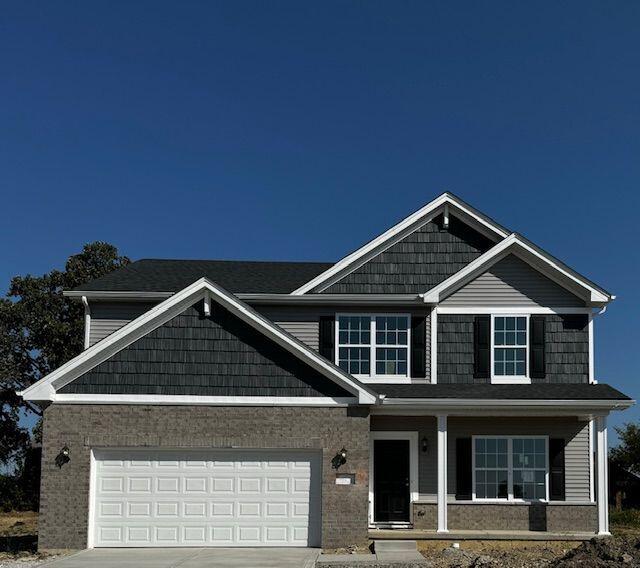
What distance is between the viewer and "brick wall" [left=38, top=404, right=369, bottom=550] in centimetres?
1684

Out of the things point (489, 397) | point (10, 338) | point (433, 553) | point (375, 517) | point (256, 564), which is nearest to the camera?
point (256, 564)

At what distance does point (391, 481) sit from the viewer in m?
20.0

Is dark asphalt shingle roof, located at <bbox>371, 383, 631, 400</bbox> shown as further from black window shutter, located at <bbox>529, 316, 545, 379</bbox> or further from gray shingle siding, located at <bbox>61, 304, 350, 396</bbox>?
gray shingle siding, located at <bbox>61, 304, 350, 396</bbox>

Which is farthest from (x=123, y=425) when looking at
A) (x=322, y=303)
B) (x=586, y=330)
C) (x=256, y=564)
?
(x=586, y=330)

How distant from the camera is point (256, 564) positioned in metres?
14.8

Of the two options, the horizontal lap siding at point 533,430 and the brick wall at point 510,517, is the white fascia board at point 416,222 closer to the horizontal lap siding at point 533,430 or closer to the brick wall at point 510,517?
the horizontal lap siding at point 533,430

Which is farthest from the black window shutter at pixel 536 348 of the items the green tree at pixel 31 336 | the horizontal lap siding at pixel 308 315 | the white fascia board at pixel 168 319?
the green tree at pixel 31 336

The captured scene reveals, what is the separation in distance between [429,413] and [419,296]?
2.93 metres

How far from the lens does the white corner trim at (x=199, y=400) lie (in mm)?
17094

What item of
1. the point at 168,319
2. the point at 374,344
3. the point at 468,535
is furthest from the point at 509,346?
the point at 168,319

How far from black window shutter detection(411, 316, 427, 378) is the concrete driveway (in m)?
5.41

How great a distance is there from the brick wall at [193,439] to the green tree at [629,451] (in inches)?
605

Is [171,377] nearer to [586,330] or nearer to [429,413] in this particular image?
[429,413]

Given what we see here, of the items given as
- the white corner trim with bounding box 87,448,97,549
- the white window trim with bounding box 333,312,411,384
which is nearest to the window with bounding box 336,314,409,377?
the white window trim with bounding box 333,312,411,384
